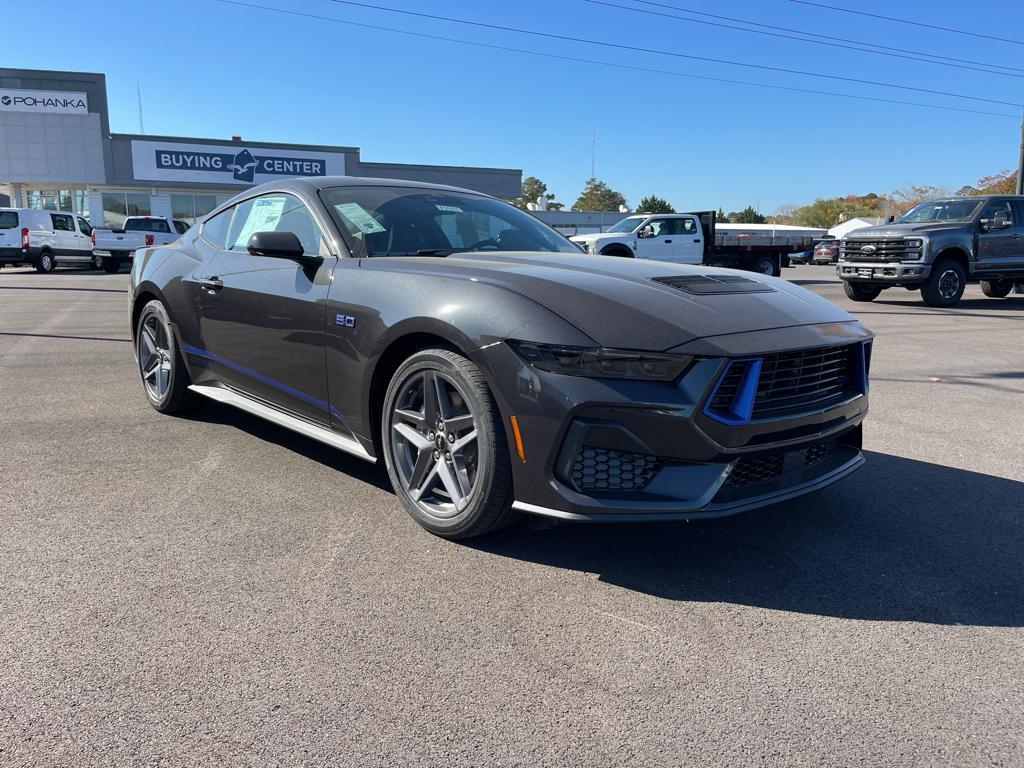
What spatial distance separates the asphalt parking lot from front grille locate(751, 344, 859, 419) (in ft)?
1.99

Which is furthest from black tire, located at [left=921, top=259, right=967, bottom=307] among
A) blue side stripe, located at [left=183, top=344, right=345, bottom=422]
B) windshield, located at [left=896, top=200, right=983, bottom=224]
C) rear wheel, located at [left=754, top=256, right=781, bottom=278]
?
blue side stripe, located at [left=183, top=344, right=345, bottom=422]

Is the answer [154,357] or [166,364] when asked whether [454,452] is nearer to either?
[166,364]

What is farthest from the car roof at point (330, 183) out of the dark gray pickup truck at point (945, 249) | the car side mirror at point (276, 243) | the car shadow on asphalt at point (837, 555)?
the dark gray pickup truck at point (945, 249)

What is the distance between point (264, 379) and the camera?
410 cm

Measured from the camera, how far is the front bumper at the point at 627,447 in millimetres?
2645

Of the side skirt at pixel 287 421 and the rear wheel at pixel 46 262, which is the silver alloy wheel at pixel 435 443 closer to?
the side skirt at pixel 287 421

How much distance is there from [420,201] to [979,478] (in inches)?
131

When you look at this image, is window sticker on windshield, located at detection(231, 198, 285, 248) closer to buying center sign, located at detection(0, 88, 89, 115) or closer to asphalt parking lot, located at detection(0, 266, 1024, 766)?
asphalt parking lot, located at detection(0, 266, 1024, 766)

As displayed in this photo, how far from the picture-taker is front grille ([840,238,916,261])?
14102mm

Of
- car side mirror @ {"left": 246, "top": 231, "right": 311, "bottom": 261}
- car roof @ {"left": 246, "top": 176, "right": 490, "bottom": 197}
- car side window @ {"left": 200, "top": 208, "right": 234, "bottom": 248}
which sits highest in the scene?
car roof @ {"left": 246, "top": 176, "right": 490, "bottom": 197}

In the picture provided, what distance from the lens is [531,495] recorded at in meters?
2.78

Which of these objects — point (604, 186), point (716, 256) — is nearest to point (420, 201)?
point (716, 256)

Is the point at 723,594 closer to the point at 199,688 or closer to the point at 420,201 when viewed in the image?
the point at 199,688

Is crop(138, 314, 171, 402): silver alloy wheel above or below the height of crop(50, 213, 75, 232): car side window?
below
